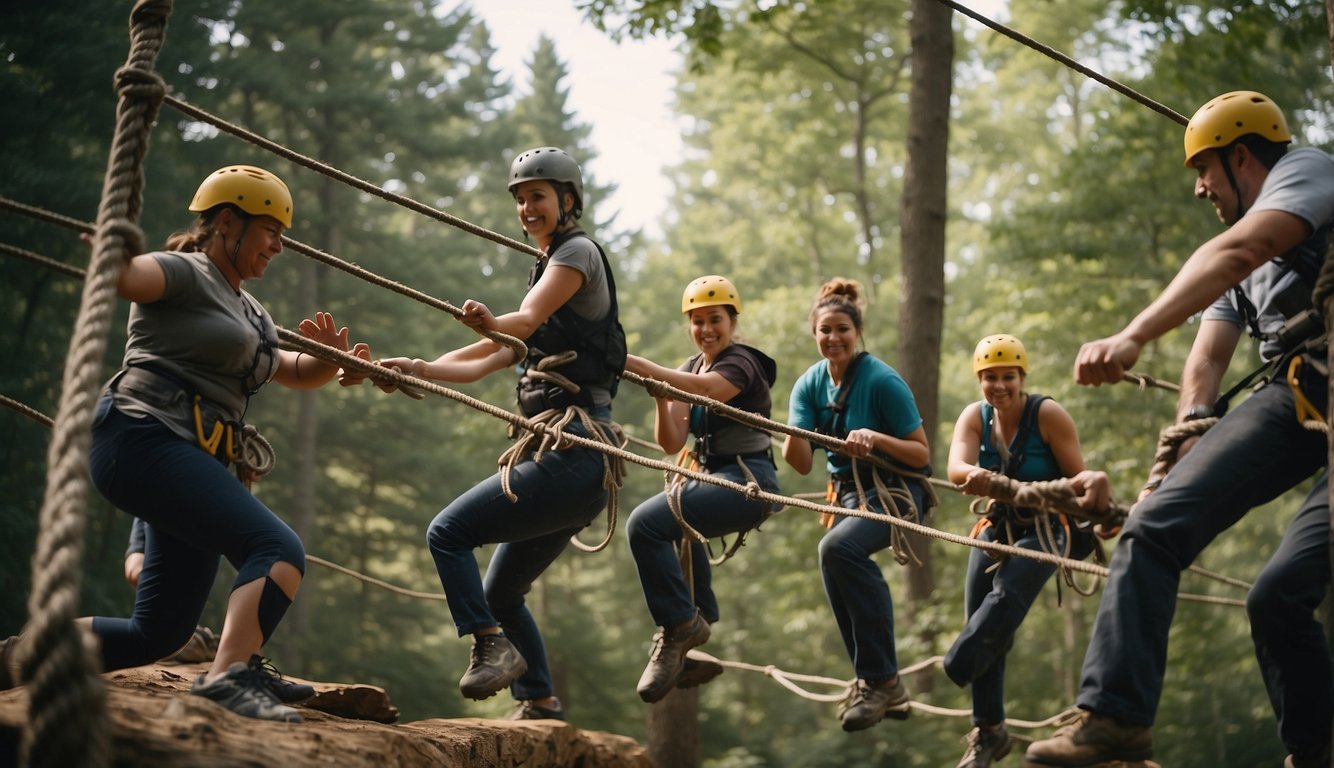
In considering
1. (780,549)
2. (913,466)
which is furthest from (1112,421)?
(913,466)

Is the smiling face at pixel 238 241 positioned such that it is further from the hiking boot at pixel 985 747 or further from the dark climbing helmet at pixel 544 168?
the hiking boot at pixel 985 747

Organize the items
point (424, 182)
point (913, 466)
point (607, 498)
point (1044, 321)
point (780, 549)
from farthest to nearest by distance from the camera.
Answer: point (424, 182) < point (780, 549) < point (1044, 321) < point (913, 466) < point (607, 498)

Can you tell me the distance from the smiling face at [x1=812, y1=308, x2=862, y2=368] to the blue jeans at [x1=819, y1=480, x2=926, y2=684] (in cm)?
69

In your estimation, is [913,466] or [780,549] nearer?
[913,466]

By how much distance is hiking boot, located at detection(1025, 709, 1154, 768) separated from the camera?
2.62 metres

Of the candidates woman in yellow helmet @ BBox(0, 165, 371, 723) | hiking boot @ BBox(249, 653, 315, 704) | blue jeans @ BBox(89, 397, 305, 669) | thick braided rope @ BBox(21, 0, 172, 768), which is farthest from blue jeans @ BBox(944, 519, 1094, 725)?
thick braided rope @ BBox(21, 0, 172, 768)

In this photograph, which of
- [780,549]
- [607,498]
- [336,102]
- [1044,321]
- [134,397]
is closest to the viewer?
[134,397]

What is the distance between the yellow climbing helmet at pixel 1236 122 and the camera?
9.66 ft

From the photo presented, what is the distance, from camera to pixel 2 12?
14.2 meters

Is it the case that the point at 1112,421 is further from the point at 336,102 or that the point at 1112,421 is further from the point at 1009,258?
the point at 336,102

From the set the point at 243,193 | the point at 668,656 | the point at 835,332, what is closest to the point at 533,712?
the point at 668,656

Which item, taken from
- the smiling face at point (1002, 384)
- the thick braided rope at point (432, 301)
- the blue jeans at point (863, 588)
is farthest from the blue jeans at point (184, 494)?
the smiling face at point (1002, 384)

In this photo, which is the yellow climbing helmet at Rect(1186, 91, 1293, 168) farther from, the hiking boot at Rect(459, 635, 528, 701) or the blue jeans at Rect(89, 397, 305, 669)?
the hiking boot at Rect(459, 635, 528, 701)

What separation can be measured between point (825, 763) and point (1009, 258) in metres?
6.20
